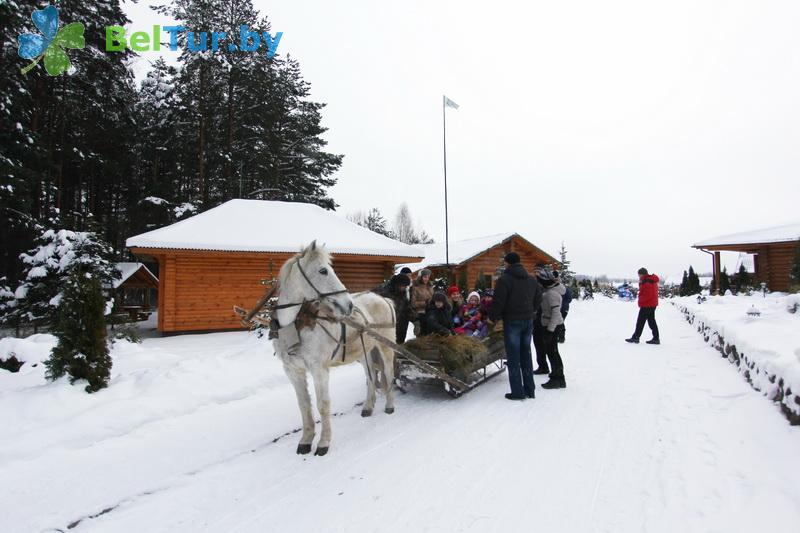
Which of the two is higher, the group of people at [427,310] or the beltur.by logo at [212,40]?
the beltur.by logo at [212,40]

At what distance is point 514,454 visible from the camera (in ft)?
12.6

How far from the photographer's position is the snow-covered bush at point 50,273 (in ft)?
37.0

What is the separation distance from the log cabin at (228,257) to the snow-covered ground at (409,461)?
658 cm

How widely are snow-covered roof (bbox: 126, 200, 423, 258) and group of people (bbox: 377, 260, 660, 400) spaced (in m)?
7.09

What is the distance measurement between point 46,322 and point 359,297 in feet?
37.6

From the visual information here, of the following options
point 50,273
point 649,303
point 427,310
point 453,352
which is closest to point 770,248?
point 649,303

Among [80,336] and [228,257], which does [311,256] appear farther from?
[228,257]

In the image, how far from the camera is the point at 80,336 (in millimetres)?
5969

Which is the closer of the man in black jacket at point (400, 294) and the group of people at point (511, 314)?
the group of people at point (511, 314)

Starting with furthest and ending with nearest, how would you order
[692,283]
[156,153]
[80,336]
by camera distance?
1. [692,283]
2. [156,153]
3. [80,336]

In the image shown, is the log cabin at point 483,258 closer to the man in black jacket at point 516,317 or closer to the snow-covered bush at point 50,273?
the snow-covered bush at point 50,273

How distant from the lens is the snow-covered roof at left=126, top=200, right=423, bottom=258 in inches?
503

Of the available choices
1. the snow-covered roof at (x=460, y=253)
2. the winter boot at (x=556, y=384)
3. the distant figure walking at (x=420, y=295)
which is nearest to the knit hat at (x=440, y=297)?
the distant figure walking at (x=420, y=295)

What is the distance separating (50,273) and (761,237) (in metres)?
31.5
